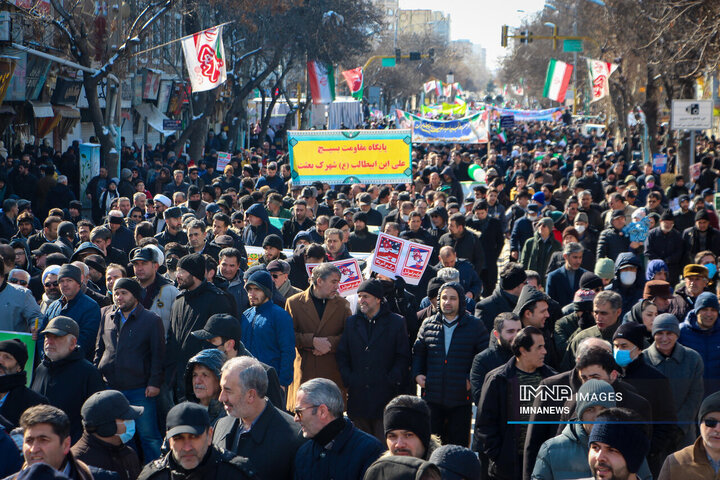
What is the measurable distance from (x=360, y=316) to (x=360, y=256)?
3.80 metres

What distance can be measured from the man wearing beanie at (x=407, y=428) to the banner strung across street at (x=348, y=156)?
10.8 metres

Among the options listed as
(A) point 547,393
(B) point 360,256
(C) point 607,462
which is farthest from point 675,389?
(B) point 360,256

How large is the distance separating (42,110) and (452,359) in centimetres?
2079

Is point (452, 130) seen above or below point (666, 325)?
above

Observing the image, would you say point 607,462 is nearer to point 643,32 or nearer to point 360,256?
point 360,256

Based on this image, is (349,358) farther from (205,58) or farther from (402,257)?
(205,58)

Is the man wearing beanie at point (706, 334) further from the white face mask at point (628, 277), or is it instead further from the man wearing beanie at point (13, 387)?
the man wearing beanie at point (13, 387)

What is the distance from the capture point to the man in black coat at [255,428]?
480 centimetres

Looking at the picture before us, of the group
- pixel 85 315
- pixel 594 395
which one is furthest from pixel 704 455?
pixel 85 315

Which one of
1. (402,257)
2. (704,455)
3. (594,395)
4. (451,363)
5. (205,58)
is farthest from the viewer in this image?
(205,58)

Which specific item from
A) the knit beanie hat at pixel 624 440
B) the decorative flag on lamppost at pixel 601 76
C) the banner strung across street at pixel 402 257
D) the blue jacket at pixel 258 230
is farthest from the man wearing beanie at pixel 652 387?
the decorative flag on lamppost at pixel 601 76

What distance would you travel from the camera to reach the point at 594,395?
189 inches

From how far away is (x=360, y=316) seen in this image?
732 cm

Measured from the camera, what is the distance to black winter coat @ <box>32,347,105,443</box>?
598cm
